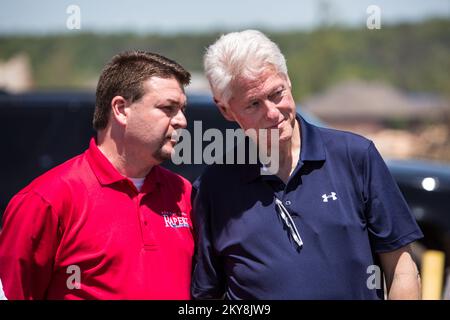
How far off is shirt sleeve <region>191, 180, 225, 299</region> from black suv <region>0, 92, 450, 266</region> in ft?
8.40

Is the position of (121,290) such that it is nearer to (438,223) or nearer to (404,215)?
(404,215)

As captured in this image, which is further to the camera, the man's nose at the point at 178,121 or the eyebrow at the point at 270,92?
the man's nose at the point at 178,121

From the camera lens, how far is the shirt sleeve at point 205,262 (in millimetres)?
2992

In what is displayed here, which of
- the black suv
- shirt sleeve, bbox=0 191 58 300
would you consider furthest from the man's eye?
the black suv

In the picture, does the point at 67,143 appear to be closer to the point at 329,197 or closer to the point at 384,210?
the point at 329,197

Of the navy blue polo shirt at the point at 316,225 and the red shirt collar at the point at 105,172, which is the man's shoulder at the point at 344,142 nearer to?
the navy blue polo shirt at the point at 316,225

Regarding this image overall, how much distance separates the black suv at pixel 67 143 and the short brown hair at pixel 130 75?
2438 millimetres

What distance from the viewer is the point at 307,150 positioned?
2.92 metres

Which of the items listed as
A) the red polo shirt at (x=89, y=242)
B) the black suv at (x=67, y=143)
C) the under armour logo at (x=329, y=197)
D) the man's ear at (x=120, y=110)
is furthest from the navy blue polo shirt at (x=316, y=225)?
the black suv at (x=67, y=143)

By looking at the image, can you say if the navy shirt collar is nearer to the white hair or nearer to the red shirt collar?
the white hair

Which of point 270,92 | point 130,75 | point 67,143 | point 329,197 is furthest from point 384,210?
point 67,143

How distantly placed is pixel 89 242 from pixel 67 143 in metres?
2.98
